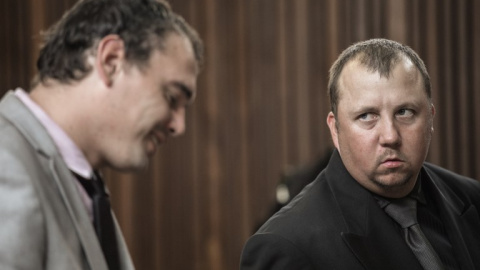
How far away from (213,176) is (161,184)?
13.6 inches

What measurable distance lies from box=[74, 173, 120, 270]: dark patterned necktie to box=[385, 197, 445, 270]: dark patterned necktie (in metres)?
1.04

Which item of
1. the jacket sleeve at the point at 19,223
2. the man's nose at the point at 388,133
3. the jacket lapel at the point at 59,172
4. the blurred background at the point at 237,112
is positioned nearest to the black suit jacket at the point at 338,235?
the man's nose at the point at 388,133

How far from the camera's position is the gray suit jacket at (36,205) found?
5.34 ft

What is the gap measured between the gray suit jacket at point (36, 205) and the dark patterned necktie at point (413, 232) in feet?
3.95

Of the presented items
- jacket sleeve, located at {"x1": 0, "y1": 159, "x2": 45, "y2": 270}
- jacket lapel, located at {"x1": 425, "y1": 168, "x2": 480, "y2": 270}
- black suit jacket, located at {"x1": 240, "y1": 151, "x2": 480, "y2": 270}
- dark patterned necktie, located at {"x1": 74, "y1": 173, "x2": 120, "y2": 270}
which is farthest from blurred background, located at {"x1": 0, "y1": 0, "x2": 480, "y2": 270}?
jacket sleeve, located at {"x1": 0, "y1": 159, "x2": 45, "y2": 270}

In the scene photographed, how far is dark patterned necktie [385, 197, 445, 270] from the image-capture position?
261 centimetres

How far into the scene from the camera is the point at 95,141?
1.87 m

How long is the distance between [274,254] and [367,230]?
339mm

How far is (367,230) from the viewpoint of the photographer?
2.61 metres

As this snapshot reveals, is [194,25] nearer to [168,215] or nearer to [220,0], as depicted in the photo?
[220,0]

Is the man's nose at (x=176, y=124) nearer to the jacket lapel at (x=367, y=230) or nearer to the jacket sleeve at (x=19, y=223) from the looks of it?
the jacket sleeve at (x=19, y=223)

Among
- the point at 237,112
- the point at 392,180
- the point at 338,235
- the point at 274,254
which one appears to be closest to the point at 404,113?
the point at 392,180

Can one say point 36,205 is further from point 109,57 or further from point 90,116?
point 109,57

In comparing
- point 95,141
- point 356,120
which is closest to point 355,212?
point 356,120
